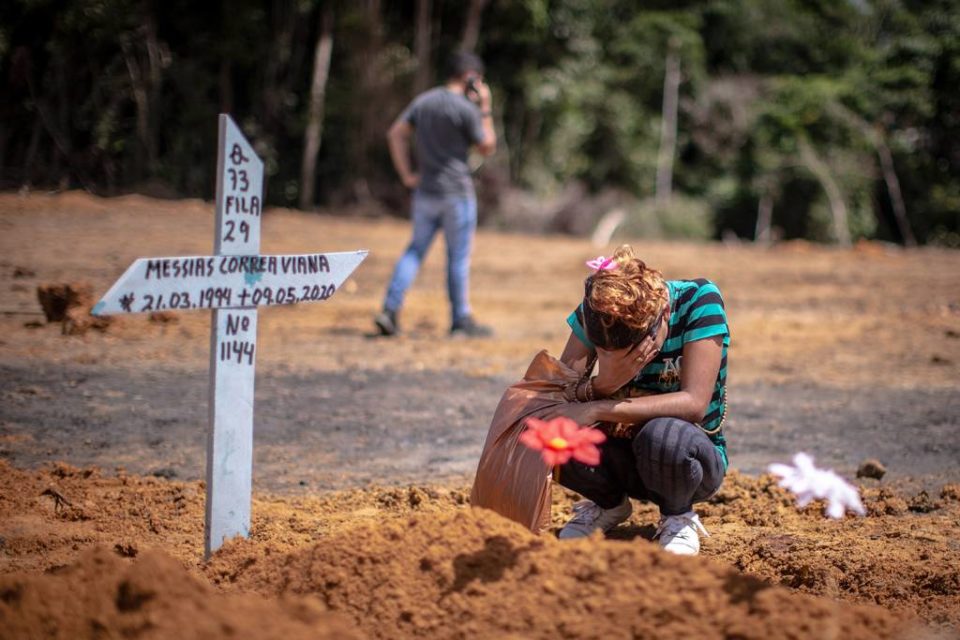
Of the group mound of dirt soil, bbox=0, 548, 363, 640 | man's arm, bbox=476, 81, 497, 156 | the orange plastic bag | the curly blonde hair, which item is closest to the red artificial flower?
the curly blonde hair

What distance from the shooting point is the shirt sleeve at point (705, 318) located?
3.58 metres

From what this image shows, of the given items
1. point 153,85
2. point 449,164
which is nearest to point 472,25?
point 153,85

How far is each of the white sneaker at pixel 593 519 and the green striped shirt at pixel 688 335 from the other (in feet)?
1.54

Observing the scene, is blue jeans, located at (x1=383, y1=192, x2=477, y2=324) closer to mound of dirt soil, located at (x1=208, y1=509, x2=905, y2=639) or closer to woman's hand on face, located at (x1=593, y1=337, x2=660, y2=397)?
woman's hand on face, located at (x1=593, y1=337, x2=660, y2=397)

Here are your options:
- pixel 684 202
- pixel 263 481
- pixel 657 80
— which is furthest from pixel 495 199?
pixel 263 481

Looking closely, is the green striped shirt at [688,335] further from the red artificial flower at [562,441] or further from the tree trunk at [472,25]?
the tree trunk at [472,25]

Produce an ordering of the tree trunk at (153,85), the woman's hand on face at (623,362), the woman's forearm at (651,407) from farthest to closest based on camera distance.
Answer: the tree trunk at (153,85) < the woman's forearm at (651,407) < the woman's hand on face at (623,362)

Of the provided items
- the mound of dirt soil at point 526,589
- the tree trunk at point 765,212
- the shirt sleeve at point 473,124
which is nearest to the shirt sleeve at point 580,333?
the mound of dirt soil at point 526,589

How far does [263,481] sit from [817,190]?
71.2 ft

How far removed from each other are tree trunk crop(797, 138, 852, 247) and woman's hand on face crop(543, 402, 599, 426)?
2064cm

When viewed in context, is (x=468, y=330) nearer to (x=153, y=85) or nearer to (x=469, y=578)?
(x=469, y=578)

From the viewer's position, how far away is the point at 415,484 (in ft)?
16.4

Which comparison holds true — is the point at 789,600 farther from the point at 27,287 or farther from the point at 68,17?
the point at 68,17

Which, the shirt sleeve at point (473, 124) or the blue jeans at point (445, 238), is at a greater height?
the shirt sleeve at point (473, 124)
